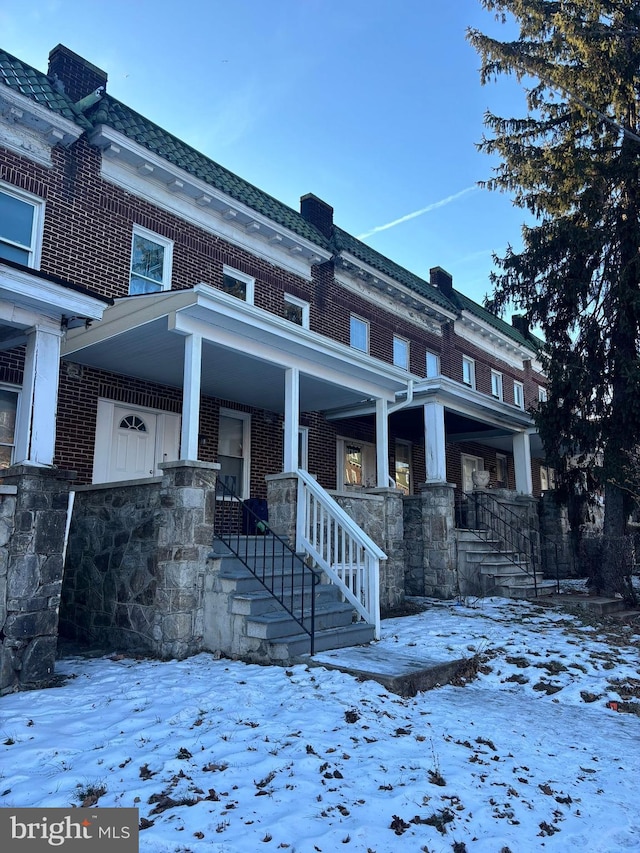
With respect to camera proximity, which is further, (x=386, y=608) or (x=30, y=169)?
(x=386, y=608)

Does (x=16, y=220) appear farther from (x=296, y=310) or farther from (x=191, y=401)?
(x=296, y=310)

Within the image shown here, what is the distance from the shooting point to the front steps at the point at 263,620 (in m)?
6.46

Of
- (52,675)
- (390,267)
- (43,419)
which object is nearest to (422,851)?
(52,675)

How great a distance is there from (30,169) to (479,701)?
8.96 metres

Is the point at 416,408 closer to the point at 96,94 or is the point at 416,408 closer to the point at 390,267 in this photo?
the point at 390,267

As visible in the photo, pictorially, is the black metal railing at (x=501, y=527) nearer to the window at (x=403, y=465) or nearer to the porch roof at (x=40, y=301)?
the window at (x=403, y=465)

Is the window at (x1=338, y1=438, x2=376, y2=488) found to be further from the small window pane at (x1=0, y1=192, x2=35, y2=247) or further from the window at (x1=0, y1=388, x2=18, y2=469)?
the small window pane at (x1=0, y1=192, x2=35, y2=247)

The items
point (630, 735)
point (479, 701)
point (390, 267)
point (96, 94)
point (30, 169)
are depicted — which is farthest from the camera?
point (390, 267)

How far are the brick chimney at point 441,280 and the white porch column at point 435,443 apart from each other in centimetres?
858

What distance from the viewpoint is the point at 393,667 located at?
239 inches

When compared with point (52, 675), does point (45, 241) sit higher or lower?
higher

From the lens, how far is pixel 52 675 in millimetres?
5906

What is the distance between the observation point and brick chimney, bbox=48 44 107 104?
1030 centimetres

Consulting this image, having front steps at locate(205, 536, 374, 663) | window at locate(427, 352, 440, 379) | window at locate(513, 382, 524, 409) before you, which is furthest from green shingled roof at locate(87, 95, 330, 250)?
window at locate(513, 382, 524, 409)
